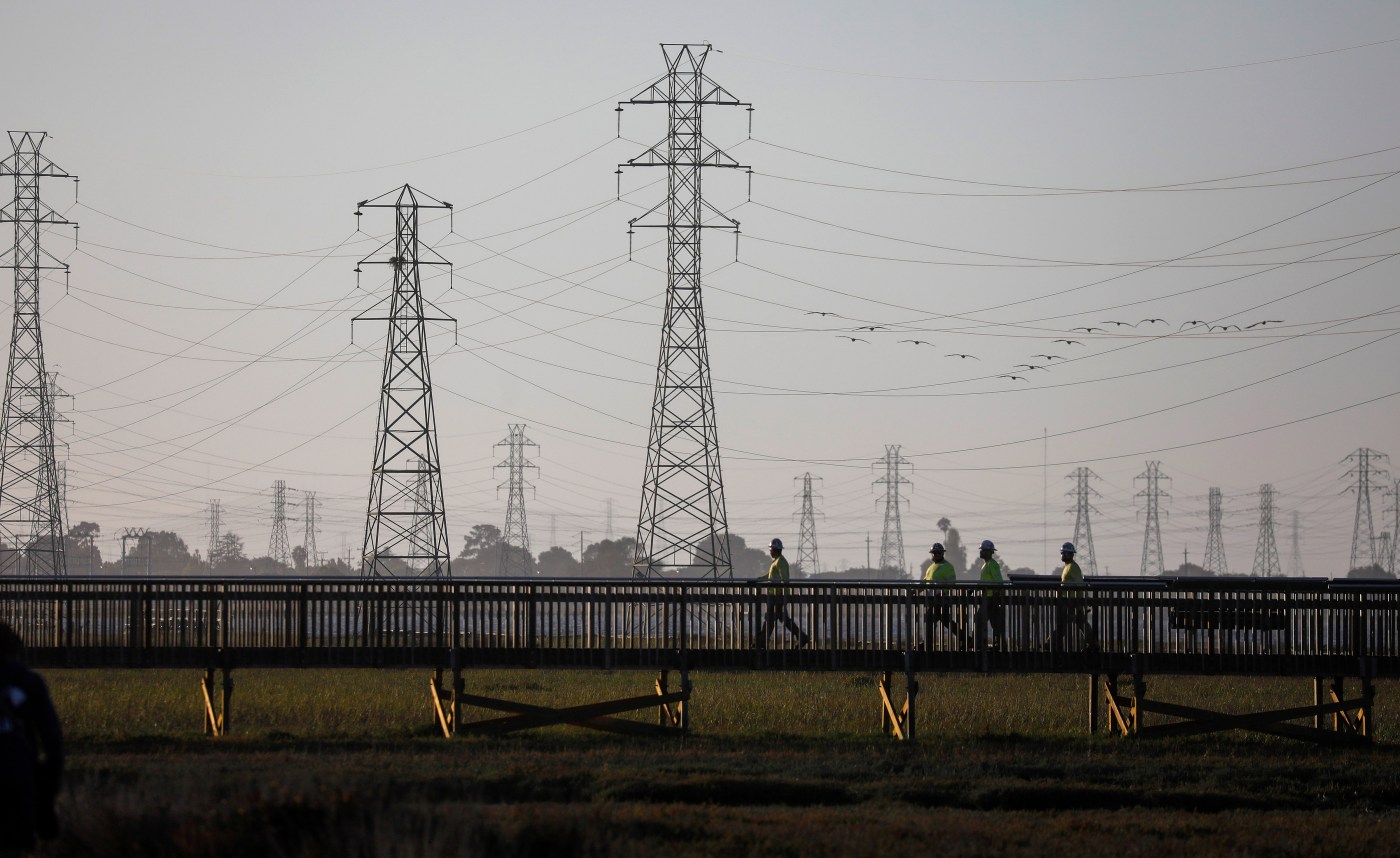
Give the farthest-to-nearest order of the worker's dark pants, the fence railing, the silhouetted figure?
the worker's dark pants < the fence railing < the silhouetted figure

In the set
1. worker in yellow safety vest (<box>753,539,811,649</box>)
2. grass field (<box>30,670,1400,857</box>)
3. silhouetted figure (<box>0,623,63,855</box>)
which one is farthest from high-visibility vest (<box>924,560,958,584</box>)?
silhouetted figure (<box>0,623,63,855</box>)

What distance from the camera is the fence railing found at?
2519cm

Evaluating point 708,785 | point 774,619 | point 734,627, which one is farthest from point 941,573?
point 708,785

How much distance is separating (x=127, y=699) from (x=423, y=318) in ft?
82.8

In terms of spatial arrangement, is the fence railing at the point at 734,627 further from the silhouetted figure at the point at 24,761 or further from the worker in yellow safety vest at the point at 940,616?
the silhouetted figure at the point at 24,761

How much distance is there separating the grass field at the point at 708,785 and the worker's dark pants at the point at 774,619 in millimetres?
1522

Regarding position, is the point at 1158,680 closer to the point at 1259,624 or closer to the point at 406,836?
the point at 1259,624

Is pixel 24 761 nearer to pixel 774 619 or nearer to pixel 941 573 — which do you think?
pixel 774 619

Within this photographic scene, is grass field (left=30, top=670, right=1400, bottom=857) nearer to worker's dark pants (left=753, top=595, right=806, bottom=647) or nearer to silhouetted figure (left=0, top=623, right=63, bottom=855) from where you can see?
worker's dark pants (left=753, top=595, right=806, bottom=647)

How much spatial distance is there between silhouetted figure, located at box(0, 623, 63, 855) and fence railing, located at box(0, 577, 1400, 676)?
49.0 ft

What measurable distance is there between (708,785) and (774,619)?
738cm

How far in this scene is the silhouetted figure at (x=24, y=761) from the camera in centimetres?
974

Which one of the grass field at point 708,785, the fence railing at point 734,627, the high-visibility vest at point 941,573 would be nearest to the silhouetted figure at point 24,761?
the grass field at point 708,785

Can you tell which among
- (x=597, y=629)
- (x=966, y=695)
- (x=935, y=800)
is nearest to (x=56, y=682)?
(x=597, y=629)
